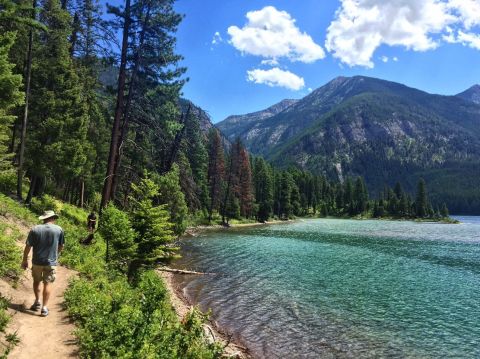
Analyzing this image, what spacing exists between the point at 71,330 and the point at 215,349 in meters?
4.68

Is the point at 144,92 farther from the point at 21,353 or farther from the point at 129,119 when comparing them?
the point at 21,353

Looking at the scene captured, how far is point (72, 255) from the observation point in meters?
17.8

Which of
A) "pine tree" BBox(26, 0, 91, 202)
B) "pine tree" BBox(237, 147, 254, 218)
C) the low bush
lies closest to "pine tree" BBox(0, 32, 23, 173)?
"pine tree" BBox(26, 0, 91, 202)

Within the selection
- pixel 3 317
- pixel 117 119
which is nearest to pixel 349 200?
pixel 117 119

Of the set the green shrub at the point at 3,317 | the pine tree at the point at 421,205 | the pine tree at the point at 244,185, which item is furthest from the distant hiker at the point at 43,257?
the pine tree at the point at 421,205

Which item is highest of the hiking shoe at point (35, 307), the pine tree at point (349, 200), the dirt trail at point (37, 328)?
the pine tree at point (349, 200)

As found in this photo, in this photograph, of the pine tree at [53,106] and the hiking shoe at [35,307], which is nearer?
the hiking shoe at [35,307]

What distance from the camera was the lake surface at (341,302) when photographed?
1723 centimetres

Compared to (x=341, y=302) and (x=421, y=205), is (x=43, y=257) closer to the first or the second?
(x=341, y=302)

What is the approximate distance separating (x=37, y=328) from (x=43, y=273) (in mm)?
1526

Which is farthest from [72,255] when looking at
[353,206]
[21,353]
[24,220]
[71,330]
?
[353,206]

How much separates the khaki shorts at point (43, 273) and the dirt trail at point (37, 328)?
0.86m

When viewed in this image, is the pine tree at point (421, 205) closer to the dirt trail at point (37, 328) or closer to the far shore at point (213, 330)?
the far shore at point (213, 330)

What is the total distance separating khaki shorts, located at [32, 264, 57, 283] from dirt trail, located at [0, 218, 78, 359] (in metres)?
0.86
